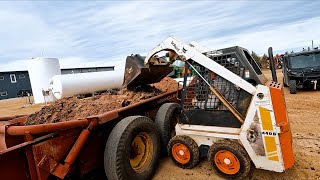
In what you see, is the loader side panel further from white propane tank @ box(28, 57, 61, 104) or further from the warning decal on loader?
white propane tank @ box(28, 57, 61, 104)

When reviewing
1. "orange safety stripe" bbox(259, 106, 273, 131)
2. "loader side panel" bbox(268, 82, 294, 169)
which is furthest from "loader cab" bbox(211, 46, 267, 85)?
"orange safety stripe" bbox(259, 106, 273, 131)

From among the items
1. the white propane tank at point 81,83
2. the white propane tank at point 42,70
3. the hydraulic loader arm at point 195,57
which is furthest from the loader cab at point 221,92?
the white propane tank at point 42,70

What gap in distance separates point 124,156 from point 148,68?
2.12m

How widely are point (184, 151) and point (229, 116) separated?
93 centimetres

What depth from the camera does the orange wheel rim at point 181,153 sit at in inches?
149

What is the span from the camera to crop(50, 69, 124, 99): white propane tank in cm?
602

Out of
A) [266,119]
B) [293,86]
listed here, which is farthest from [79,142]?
[293,86]

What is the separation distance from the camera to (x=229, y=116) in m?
3.40

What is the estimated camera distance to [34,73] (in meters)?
14.5

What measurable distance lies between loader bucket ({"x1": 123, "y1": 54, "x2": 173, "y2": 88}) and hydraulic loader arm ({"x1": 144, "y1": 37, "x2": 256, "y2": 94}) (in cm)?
62

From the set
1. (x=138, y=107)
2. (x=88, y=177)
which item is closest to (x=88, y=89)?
(x=138, y=107)

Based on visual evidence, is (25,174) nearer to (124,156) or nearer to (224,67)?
(124,156)

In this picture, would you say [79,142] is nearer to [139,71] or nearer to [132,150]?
[132,150]

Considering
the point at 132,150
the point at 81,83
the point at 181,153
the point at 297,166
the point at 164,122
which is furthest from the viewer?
the point at 81,83
